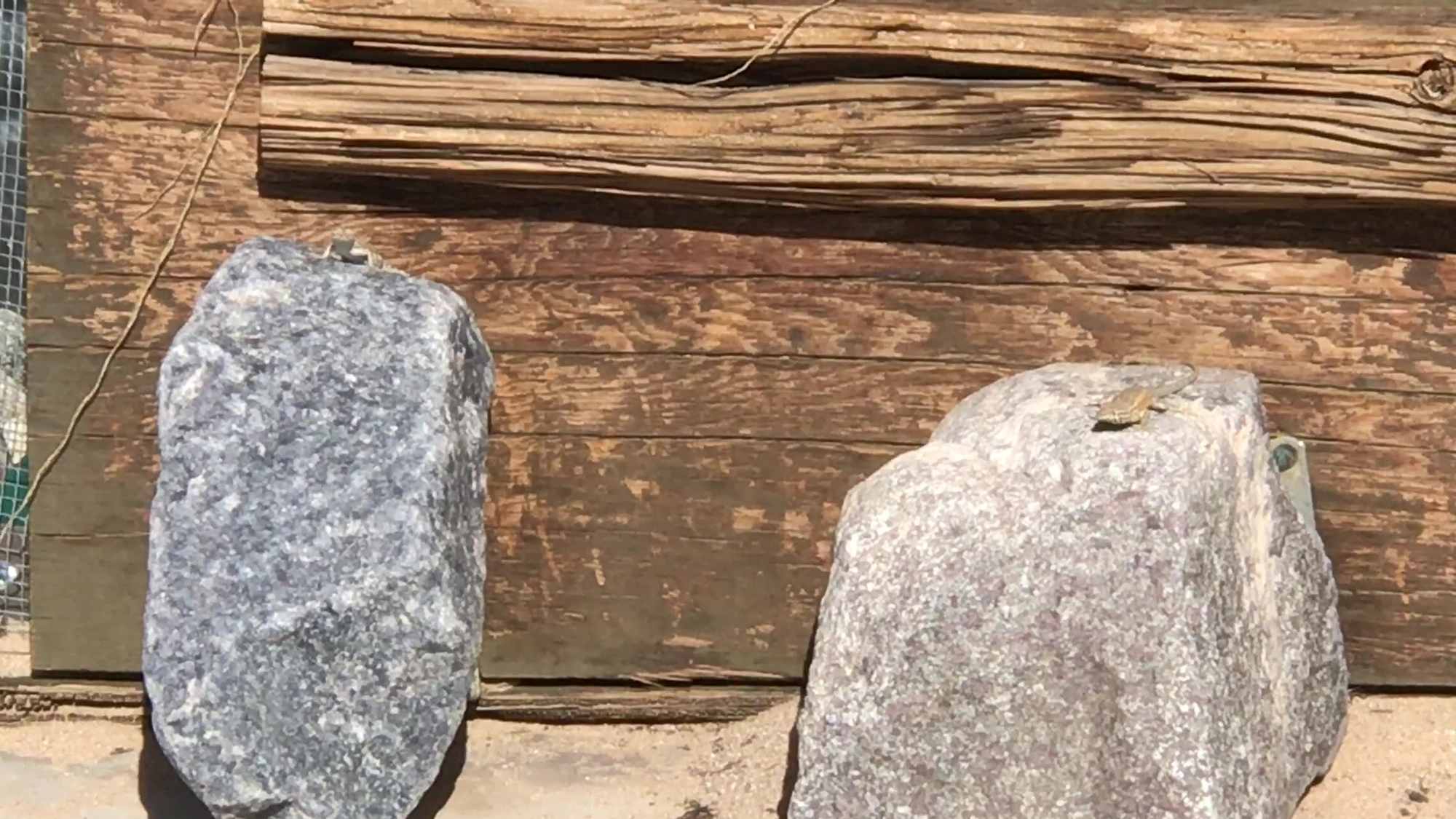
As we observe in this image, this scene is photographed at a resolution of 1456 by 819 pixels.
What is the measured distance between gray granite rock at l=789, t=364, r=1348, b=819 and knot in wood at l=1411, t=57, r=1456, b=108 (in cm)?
69

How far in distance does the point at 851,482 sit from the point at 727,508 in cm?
24

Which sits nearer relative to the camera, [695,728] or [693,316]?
[693,316]

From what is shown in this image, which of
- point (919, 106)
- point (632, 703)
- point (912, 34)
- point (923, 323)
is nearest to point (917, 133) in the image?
point (919, 106)

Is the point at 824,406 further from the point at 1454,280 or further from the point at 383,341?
the point at 1454,280

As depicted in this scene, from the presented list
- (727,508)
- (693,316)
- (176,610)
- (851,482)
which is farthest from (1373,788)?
(176,610)

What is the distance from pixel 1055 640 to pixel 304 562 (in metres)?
1.17

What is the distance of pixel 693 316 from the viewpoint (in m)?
2.86

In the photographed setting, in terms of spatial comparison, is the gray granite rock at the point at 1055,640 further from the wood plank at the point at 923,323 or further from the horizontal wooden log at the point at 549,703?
the horizontal wooden log at the point at 549,703

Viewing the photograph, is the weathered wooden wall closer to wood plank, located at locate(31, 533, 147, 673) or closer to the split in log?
wood plank, located at locate(31, 533, 147, 673)

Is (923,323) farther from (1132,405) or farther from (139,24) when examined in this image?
(139,24)

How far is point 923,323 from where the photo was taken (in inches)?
112

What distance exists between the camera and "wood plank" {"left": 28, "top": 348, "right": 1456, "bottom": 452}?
9.36ft

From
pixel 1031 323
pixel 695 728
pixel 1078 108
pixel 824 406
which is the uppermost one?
pixel 1078 108

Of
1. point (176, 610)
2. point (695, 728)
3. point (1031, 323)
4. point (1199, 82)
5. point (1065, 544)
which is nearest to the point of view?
point (1065, 544)
